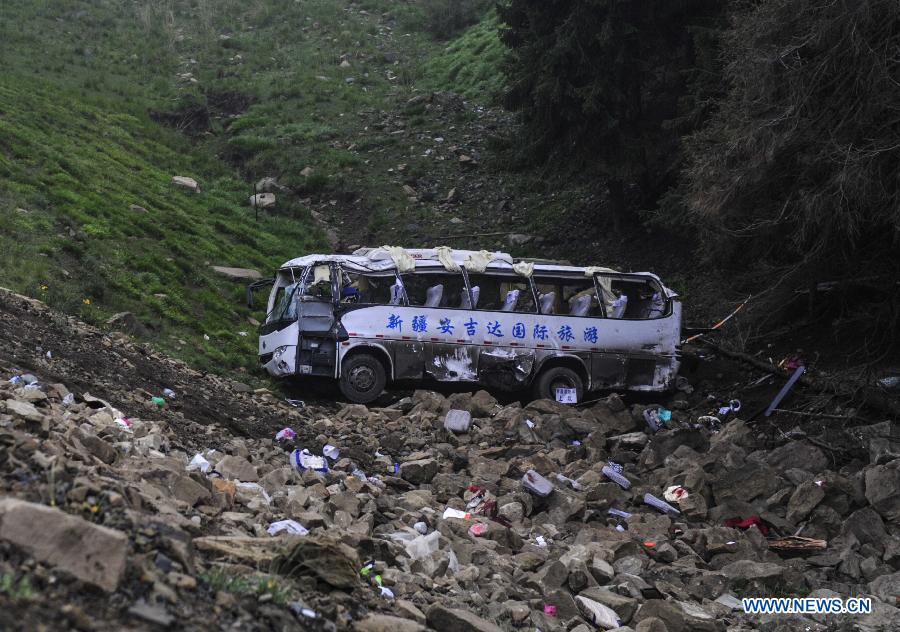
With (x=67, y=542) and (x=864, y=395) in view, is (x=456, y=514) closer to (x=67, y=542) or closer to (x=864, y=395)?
(x=67, y=542)

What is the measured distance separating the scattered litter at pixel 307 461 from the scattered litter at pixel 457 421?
118 inches

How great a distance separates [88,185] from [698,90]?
12.9 metres

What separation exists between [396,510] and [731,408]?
7833mm

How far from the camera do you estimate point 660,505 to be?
9.65m

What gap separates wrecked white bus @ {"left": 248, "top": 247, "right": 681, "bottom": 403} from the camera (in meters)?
14.1

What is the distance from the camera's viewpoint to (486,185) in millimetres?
26000

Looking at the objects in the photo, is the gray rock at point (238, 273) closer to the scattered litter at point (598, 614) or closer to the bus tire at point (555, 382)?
the bus tire at point (555, 382)

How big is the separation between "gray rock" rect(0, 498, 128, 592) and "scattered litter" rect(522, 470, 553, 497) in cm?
584

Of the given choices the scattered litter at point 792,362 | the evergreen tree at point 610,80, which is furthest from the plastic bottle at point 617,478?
the evergreen tree at point 610,80

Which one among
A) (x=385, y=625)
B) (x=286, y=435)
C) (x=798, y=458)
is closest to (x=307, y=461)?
(x=286, y=435)

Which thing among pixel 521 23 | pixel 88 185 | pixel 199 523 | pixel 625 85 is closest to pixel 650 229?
pixel 625 85

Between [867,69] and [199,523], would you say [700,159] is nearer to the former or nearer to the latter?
[867,69]

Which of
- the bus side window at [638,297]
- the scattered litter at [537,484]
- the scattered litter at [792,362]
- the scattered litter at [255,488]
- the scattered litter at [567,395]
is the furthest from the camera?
the bus side window at [638,297]

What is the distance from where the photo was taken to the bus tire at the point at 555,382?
48.6 ft
